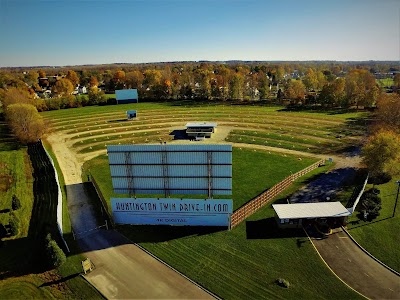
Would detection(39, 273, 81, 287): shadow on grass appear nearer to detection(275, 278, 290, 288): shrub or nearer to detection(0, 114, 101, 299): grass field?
detection(0, 114, 101, 299): grass field

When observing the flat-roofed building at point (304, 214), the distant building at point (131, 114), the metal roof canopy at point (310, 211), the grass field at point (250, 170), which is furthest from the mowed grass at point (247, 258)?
the distant building at point (131, 114)

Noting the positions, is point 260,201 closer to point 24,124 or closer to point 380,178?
point 380,178

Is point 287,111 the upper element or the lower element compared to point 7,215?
upper

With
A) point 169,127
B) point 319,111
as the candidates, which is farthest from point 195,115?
point 319,111

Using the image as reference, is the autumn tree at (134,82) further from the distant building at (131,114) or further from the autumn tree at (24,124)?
the autumn tree at (24,124)

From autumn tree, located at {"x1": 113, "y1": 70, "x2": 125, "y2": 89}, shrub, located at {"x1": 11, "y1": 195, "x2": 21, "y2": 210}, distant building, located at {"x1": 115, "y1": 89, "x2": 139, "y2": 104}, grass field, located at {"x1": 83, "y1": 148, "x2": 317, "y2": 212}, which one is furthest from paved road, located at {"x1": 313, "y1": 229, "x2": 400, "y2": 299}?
autumn tree, located at {"x1": 113, "y1": 70, "x2": 125, "y2": 89}

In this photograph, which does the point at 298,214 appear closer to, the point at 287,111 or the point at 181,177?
the point at 181,177
